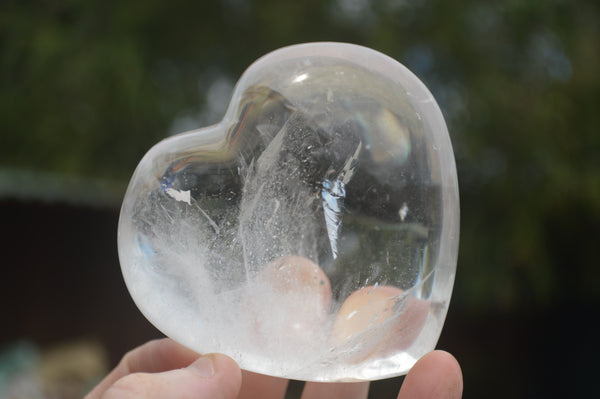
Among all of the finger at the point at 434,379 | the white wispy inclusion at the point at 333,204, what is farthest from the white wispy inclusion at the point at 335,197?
the finger at the point at 434,379

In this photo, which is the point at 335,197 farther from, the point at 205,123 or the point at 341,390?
the point at 205,123

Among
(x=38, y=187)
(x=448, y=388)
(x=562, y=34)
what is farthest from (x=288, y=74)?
(x=562, y=34)

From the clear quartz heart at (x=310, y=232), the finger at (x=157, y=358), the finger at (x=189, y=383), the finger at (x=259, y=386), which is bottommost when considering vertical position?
the finger at (x=259, y=386)

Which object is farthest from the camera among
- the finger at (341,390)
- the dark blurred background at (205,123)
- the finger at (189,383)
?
the dark blurred background at (205,123)

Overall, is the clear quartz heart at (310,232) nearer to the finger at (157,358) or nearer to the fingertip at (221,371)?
the fingertip at (221,371)

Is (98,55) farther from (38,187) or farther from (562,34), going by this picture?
(562,34)

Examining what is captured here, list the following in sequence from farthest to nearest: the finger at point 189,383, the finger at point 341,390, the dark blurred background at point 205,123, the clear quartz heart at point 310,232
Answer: the dark blurred background at point 205,123
the finger at point 341,390
the clear quartz heart at point 310,232
the finger at point 189,383

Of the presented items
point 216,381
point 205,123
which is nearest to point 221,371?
point 216,381
